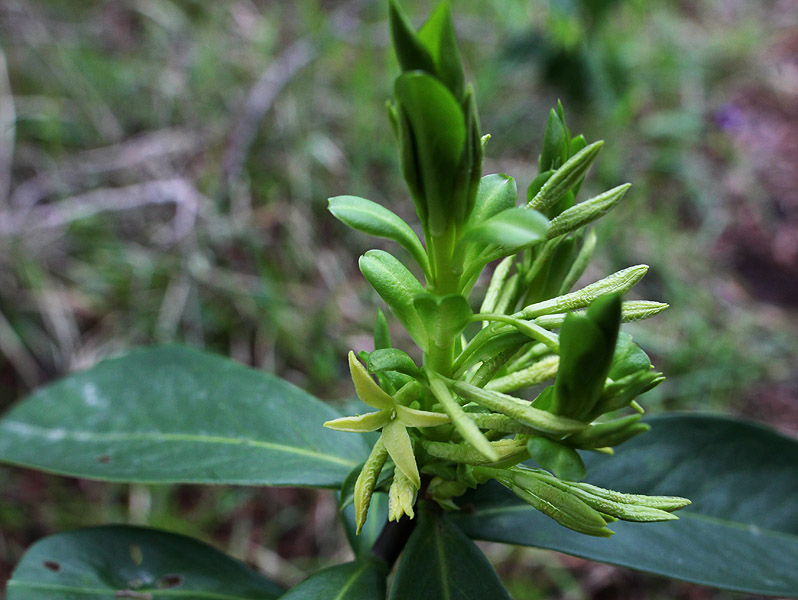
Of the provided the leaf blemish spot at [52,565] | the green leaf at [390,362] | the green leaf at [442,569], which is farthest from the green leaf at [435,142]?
the leaf blemish spot at [52,565]

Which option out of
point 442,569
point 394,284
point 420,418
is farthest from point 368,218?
point 442,569

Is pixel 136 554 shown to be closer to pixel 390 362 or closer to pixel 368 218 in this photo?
pixel 390 362

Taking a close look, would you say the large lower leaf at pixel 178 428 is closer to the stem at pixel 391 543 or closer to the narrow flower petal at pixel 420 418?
the stem at pixel 391 543

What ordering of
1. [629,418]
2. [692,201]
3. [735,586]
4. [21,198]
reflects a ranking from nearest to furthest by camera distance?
[629,418]
[735,586]
[21,198]
[692,201]

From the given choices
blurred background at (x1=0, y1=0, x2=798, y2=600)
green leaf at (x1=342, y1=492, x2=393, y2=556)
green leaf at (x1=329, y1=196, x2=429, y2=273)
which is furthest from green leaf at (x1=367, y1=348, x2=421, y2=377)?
blurred background at (x1=0, y1=0, x2=798, y2=600)

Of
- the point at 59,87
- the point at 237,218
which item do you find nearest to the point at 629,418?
the point at 237,218

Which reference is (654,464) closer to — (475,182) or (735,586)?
(735,586)
